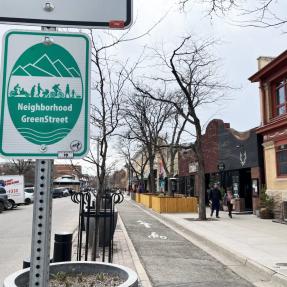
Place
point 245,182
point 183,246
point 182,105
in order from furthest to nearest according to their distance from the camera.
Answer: point 182,105 → point 245,182 → point 183,246

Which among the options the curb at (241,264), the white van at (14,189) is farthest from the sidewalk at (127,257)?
the white van at (14,189)

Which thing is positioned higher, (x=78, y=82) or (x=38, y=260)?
(x=78, y=82)

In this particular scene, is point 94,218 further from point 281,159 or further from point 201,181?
point 281,159

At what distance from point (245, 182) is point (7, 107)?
90.6ft

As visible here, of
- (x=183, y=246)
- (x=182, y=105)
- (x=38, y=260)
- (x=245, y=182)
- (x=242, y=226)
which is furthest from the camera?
(x=182, y=105)

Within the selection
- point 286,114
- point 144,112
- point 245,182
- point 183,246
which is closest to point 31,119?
point 183,246

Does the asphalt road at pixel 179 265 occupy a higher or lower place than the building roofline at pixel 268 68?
lower

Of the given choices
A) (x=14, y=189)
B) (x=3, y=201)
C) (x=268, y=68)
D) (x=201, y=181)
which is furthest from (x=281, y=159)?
(x=14, y=189)

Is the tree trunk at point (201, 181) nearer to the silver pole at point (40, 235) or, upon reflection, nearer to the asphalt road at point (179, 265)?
the asphalt road at point (179, 265)

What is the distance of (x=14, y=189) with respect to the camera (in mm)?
35344

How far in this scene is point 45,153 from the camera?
79.3 inches

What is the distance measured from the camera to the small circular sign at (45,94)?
2.02 m

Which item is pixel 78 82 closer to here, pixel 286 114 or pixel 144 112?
pixel 286 114

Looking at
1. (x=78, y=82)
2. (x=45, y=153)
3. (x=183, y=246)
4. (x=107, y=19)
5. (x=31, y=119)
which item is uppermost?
(x=107, y=19)
